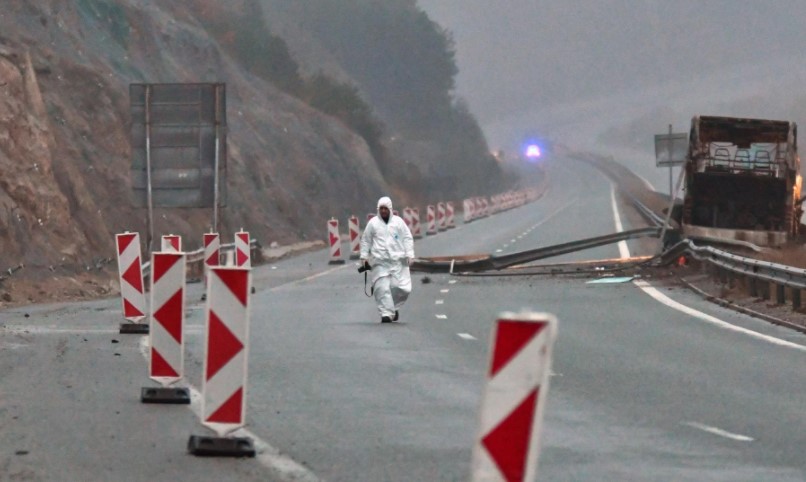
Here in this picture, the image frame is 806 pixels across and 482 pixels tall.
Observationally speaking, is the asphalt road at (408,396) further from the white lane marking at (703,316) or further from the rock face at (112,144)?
the rock face at (112,144)

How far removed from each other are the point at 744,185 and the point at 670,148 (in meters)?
4.67

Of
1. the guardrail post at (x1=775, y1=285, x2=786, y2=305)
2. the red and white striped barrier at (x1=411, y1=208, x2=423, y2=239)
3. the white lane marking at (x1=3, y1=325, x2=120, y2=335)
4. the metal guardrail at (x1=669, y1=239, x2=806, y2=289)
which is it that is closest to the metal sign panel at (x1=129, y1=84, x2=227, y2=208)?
the metal guardrail at (x1=669, y1=239, x2=806, y2=289)

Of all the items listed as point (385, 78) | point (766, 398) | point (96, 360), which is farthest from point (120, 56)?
point (385, 78)

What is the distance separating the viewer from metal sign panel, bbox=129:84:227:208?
38406 mm

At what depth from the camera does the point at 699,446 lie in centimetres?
1049

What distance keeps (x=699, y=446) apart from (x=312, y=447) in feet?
7.91

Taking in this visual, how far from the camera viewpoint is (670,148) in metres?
42.7

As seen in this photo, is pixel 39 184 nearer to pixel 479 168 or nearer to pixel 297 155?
pixel 297 155

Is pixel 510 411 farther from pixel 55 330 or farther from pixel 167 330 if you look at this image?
pixel 55 330

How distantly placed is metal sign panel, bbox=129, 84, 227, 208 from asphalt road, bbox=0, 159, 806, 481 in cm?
1260

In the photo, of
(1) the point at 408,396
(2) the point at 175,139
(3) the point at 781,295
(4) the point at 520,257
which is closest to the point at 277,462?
(1) the point at 408,396

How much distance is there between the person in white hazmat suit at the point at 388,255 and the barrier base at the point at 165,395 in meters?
9.93

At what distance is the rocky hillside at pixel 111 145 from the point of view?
116 feet

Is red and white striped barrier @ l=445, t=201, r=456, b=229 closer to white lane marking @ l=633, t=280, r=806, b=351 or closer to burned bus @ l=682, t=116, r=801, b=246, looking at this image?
burned bus @ l=682, t=116, r=801, b=246
